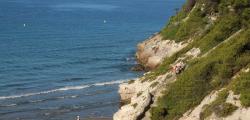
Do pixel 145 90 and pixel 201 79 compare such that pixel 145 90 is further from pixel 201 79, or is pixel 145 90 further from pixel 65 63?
pixel 65 63

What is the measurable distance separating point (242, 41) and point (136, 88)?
14704mm

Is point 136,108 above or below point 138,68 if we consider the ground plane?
below

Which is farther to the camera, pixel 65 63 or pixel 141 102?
pixel 65 63

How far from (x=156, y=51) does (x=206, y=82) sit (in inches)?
1528

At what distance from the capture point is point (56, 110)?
61219 mm

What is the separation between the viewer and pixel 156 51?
3226 inches

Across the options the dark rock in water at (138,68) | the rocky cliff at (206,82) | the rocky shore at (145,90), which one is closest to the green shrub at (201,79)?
the rocky cliff at (206,82)

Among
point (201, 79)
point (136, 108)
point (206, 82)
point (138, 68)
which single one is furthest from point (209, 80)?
point (138, 68)

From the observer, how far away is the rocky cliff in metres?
38.4

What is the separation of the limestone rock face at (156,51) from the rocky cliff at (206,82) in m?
15.9

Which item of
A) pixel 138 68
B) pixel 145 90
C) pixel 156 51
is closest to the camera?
pixel 145 90

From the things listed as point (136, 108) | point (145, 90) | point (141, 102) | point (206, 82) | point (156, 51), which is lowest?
point (136, 108)

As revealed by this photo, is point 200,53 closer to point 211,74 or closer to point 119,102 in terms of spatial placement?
point 211,74

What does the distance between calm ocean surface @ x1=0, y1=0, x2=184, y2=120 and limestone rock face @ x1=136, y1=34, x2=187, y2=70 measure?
2.95m
